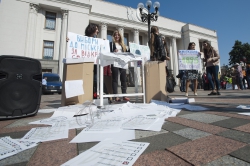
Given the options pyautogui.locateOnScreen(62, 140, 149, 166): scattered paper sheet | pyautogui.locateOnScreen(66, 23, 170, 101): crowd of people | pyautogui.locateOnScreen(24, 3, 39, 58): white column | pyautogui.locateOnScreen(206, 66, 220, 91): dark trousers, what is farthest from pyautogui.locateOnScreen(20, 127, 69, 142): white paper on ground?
pyautogui.locateOnScreen(24, 3, 39, 58): white column

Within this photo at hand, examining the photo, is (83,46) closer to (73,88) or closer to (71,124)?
(73,88)

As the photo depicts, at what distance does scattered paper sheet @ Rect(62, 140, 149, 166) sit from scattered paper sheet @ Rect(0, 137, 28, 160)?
39 centimetres

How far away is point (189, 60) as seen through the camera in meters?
Answer: 4.45

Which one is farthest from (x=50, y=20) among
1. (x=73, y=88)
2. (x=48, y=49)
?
(x=73, y=88)

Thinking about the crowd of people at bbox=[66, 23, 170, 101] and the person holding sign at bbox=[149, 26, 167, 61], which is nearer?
the crowd of people at bbox=[66, 23, 170, 101]

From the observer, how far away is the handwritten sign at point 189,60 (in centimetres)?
441

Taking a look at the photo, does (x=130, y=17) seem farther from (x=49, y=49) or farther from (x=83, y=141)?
(x=83, y=141)

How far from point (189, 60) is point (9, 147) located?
470cm

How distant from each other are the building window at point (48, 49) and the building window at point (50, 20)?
6.31 ft

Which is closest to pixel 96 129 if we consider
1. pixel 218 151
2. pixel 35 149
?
pixel 35 149

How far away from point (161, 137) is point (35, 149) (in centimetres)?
81

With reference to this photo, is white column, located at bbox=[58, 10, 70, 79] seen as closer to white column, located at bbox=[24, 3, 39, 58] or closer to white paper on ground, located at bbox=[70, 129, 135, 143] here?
white column, located at bbox=[24, 3, 39, 58]

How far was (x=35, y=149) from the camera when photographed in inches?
32.9

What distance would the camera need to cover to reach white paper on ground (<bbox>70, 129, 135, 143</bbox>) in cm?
94
